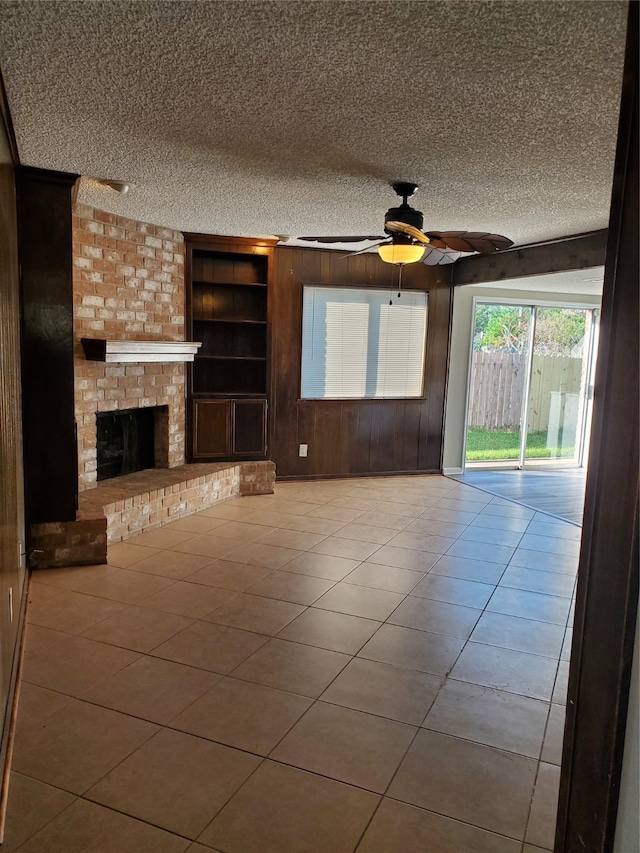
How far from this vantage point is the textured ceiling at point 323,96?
1.82 metres

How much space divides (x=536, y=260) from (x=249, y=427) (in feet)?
10.3

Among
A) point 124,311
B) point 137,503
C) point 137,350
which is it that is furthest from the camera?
point 124,311

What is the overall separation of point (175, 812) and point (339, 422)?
496 centimetres

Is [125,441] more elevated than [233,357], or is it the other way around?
[233,357]

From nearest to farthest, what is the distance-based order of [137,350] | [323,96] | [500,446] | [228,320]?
[323,96]
[137,350]
[228,320]
[500,446]

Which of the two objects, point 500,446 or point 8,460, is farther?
point 500,446

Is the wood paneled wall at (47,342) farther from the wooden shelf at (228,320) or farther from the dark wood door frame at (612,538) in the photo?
the dark wood door frame at (612,538)

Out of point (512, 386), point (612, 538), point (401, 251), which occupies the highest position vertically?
point (401, 251)

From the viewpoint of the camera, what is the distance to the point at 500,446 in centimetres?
791

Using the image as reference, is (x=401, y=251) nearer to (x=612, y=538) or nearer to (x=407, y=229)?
(x=407, y=229)

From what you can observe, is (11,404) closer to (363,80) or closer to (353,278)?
(363,80)

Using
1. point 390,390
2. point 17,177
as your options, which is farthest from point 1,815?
point 390,390

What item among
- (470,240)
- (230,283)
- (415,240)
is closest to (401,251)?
(415,240)

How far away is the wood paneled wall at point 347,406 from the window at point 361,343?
0.30 feet
